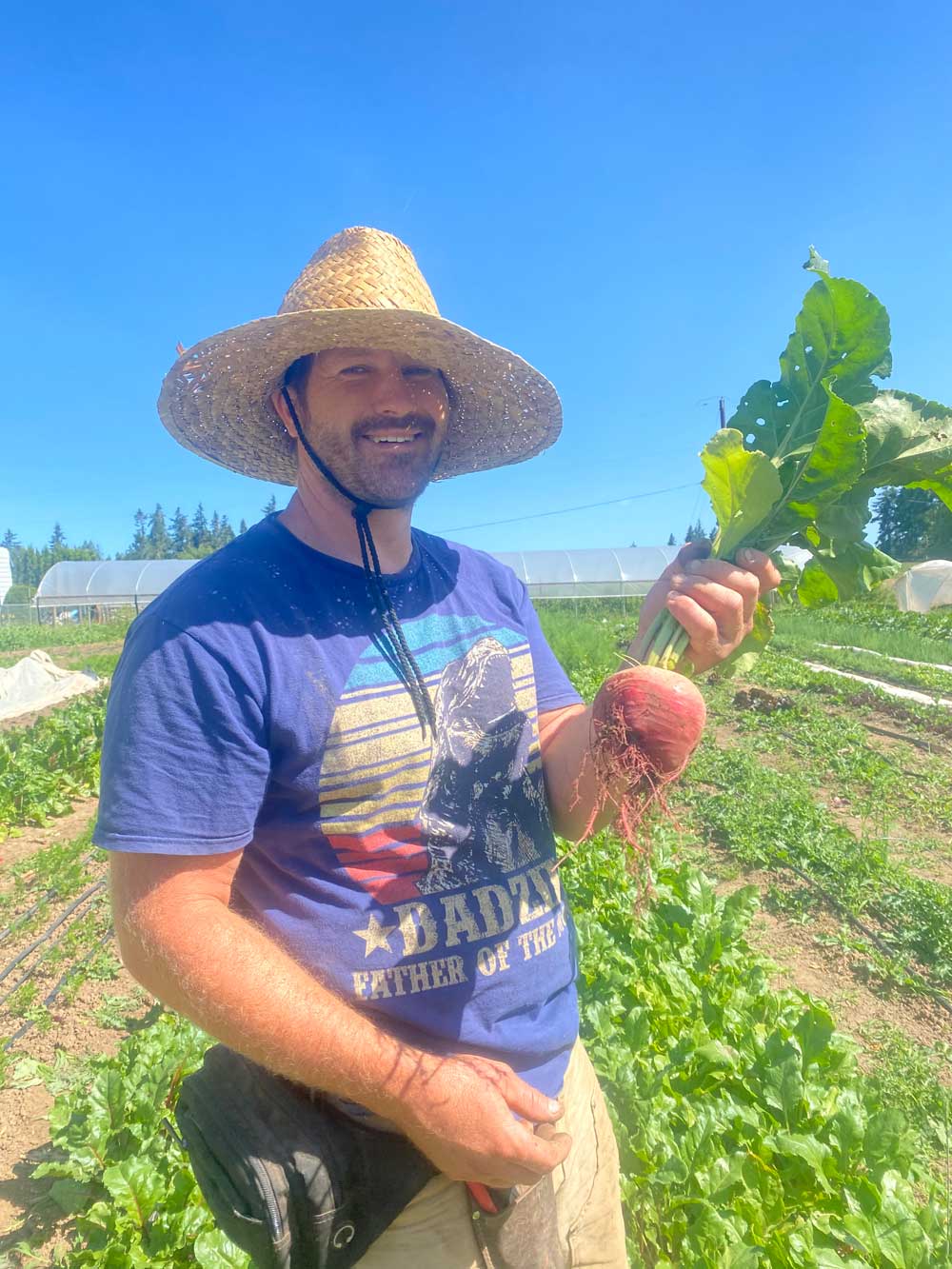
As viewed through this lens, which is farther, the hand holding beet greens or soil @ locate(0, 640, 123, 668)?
soil @ locate(0, 640, 123, 668)

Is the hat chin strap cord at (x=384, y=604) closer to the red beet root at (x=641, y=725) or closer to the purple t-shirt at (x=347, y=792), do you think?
the purple t-shirt at (x=347, y=792)

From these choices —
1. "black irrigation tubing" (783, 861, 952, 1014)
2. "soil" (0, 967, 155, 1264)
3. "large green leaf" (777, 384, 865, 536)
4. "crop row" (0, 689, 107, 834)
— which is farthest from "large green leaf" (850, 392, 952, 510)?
"crop row" (0, 689, 107, 834)

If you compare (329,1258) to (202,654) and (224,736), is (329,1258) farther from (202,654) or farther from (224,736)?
(202,654)

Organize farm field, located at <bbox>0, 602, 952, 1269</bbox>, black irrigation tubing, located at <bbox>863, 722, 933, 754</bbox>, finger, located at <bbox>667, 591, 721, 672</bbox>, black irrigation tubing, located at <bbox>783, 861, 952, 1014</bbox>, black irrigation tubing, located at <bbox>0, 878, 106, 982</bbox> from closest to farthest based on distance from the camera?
finger, located at <bbox>667, 591, 721, 672</bbox> < farm field, located at <bbox>0, 602, 952, 1269</bbox> < black irrigation tubing, located at <bbox>783, 861, 952, 1014</bbox> < black irrigation tubing, located at <bbox>0, 878, 106, 982</bbox> < black irrigation tubing, located at <bbox>863, 722, 933, 754</bbox>

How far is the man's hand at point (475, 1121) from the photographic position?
124 centimetres

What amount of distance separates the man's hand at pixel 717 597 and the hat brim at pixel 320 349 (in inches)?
27.9

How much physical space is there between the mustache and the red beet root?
0.71 meters

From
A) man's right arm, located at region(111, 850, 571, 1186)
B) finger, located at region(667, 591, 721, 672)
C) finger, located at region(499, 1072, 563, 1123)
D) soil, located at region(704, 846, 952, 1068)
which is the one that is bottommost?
soil, located at region(704, 846, 952, 1068)

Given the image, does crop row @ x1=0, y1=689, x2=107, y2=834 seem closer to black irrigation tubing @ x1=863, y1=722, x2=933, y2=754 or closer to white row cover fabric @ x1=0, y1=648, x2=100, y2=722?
white row cover fabric @ x1=0, y1=648, x2=100, y2=722

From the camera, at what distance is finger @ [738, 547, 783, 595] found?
5.28ft

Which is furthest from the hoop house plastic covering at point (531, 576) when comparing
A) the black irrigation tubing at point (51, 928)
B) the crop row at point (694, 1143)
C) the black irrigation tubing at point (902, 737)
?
the crop row at point (694, 1143)

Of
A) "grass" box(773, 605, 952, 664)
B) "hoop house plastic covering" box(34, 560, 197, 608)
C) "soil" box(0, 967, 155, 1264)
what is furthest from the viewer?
"hoop house plastic covering" box(34, 560, 197, 608)

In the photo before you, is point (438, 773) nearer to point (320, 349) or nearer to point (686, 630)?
point (686, 630)

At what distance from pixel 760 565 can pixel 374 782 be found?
914 mm
